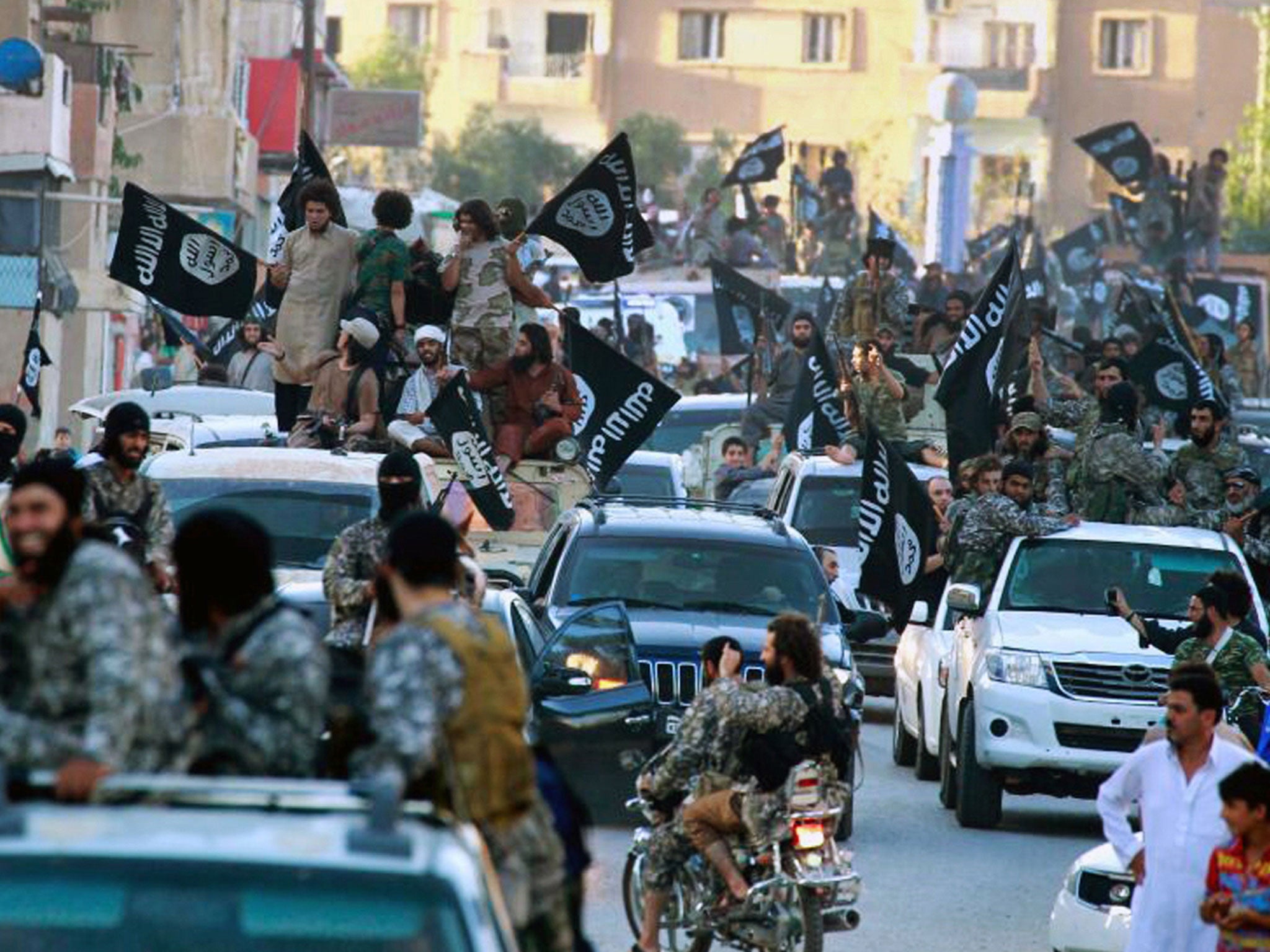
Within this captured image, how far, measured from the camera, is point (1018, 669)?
63.8 ft

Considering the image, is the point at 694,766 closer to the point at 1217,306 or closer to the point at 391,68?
the point at 1217,306

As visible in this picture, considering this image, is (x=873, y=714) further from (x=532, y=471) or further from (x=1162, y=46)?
(x=1162, y=46)

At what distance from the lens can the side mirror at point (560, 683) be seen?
1591 cm

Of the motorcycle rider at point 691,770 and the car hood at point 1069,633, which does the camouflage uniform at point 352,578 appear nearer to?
the motorcycle rider at point 691,770

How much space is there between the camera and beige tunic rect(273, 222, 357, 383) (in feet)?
69.4

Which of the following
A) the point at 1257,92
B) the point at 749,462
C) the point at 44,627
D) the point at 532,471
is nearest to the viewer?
the point at 44,627

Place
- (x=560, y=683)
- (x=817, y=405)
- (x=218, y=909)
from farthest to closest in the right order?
(x=817, y=405) → (x=560, y=683) → (x=218, y=909)

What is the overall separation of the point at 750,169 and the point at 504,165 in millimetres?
49482

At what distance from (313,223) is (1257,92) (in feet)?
294

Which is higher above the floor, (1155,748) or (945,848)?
(1155,748)

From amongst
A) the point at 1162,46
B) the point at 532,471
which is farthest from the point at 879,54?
the point at 532,471

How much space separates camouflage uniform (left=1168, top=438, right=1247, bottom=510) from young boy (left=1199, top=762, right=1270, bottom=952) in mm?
12241

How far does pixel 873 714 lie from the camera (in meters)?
27.4

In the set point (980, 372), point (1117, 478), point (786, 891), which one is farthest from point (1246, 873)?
point (980, 372)
